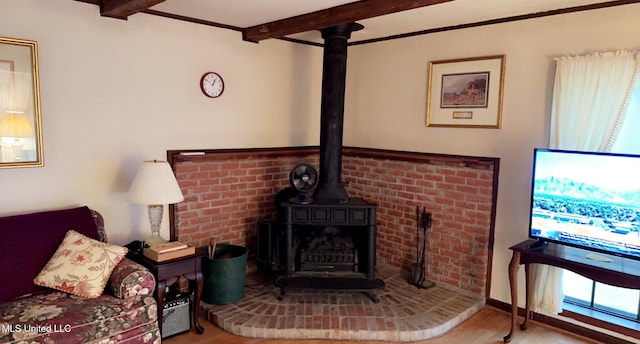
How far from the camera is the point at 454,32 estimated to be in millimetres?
3621

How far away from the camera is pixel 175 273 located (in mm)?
2881

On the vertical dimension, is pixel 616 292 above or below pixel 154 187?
below

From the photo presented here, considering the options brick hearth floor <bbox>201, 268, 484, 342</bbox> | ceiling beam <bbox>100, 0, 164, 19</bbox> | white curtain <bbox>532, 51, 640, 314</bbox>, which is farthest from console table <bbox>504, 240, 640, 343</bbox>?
ceiling beam <bbox>100, 0, 164, 19</bbox>

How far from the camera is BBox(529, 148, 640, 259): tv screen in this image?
2.56 metres

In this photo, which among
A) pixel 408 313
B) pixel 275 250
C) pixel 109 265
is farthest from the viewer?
pixel 275 250

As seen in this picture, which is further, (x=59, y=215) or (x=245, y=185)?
(x=245, y=185)

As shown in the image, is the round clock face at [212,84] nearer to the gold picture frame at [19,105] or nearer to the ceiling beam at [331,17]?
the ceiling beam at [331,17]

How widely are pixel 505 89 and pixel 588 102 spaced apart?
0.62 meters

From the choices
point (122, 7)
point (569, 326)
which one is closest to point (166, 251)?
point (122, 7)

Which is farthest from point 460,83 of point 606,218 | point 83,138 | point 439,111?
point 83,138

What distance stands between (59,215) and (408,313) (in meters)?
2.50

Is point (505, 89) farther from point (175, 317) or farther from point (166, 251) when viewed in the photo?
point (175, 317)

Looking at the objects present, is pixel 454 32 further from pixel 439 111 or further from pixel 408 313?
pixel 408 313

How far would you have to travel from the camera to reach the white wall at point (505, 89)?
9.76 feet
